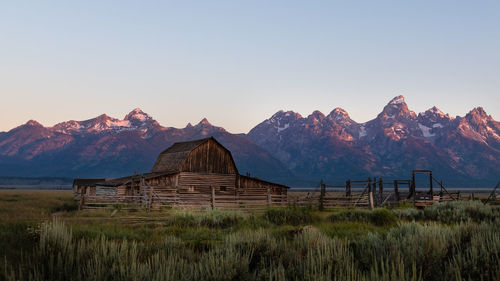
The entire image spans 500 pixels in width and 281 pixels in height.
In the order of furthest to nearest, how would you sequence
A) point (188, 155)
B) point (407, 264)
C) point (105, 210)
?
point (188, 155) → point (105, 210) → point (407, 264)

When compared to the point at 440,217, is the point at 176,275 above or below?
above

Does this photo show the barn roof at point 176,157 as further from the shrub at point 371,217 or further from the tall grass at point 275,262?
the tall grass at point 275,262

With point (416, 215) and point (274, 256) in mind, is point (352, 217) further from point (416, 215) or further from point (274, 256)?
point (274, 256)

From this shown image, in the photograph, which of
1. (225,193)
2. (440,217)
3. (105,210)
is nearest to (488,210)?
(440,217)

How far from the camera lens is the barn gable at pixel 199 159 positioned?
39031 mm

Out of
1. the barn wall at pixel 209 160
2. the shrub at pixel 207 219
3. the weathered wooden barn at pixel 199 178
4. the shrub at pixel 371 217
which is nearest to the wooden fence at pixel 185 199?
the weathered wooden barn at pixel 199 178

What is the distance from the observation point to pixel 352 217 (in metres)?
19.4

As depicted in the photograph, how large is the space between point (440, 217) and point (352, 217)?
14.3ft

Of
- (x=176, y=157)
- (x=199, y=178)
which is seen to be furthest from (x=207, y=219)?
(x=176, y=157)

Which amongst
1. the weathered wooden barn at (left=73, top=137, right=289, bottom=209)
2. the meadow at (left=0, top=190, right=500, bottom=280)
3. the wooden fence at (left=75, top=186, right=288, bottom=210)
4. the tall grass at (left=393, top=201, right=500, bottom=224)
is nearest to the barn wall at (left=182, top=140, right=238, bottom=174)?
the weathered wooden barn at (left=73, top=137, right=289, bottom=209)

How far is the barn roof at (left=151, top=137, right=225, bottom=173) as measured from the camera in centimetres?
3919

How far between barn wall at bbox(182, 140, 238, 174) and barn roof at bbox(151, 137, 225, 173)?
45 centimetres

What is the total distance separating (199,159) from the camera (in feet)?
131

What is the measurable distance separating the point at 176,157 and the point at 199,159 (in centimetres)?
302
